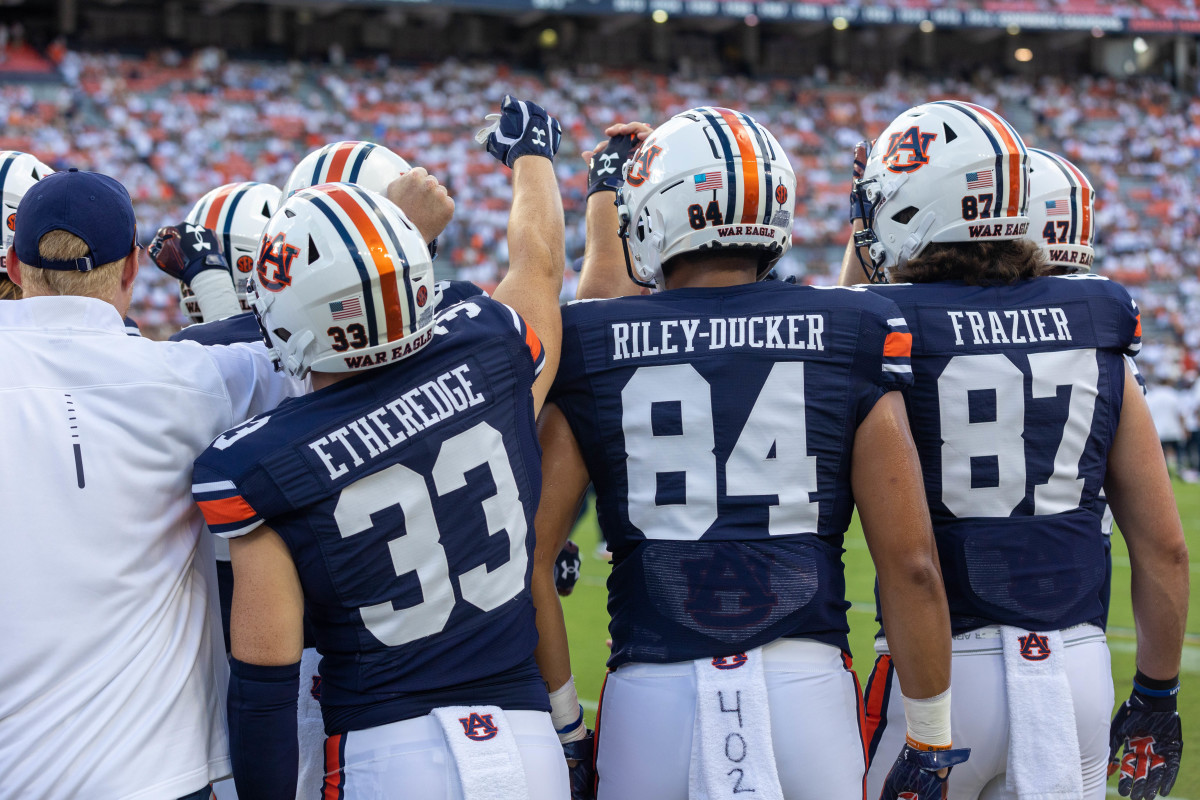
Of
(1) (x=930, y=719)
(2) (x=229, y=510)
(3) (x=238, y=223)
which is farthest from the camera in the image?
(3) (x=238, y=223)

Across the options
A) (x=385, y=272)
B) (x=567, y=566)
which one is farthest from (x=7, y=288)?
(x=567, y=566)

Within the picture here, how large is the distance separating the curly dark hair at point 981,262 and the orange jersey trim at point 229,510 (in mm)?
1882

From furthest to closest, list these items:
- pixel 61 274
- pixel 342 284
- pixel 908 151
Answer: pixel 908 151
pixel 61 274
pixel 342 284

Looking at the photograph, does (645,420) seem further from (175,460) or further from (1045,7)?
(1045,7)

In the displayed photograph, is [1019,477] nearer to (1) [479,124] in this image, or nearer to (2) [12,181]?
(2) [12,181]

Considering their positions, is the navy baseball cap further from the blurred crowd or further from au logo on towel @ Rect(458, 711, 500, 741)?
the blurred crowd

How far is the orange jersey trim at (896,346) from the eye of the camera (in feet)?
7.91

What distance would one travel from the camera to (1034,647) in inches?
106

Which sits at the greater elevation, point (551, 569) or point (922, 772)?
point (551, 569)

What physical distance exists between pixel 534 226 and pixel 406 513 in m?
0.88

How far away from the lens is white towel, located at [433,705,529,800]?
6.79 ft

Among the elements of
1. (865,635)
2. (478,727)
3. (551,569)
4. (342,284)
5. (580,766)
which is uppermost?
(342,284)

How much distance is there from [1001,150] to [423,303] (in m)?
1.65

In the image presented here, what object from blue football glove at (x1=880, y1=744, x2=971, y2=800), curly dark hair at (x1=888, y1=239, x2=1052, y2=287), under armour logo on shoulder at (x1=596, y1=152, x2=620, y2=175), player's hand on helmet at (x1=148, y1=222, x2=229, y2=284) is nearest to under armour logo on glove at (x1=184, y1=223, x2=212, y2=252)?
player's hand on helmet at (x1=148, y1=222, x2=229, y2=284)
